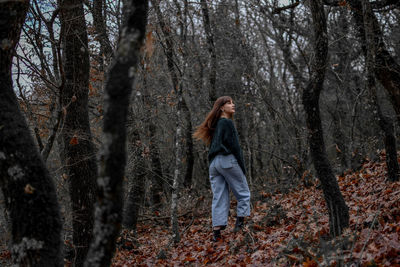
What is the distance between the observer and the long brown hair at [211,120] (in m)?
6.50

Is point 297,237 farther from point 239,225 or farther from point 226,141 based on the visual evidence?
point 226,141

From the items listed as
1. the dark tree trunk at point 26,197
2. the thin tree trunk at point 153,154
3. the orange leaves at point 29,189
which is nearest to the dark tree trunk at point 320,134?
the dark tree trunk at point 26,197

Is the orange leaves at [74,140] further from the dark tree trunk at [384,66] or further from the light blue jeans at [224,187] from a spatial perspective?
the dark tree trunk at [384,66]

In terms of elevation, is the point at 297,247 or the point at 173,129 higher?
the point at 173,129

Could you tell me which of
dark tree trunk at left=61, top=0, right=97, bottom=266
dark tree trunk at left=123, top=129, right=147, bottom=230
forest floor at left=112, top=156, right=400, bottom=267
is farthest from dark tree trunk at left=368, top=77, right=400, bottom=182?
dark tree trunk at left=61, top=0, right=97, bottom=266

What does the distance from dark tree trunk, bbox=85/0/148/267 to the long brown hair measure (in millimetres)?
4108

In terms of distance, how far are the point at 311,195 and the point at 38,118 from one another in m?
5.90

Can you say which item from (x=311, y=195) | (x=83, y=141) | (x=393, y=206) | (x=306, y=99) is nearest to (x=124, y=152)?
(x=306, y=99)

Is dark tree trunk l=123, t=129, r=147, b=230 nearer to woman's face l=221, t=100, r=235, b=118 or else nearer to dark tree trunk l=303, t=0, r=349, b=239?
woman's face l=221, t=100, r=235, b=118

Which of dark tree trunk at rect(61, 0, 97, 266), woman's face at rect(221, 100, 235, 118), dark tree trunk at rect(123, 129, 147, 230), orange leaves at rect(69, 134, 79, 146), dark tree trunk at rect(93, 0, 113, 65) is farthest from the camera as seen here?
dark tree trunk at rect(123, 129, 147, 230)

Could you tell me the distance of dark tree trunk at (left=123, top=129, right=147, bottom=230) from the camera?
766 centimetres

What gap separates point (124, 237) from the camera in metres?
7.42

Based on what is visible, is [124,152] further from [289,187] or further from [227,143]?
[289,187]

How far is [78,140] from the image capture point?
532cm
